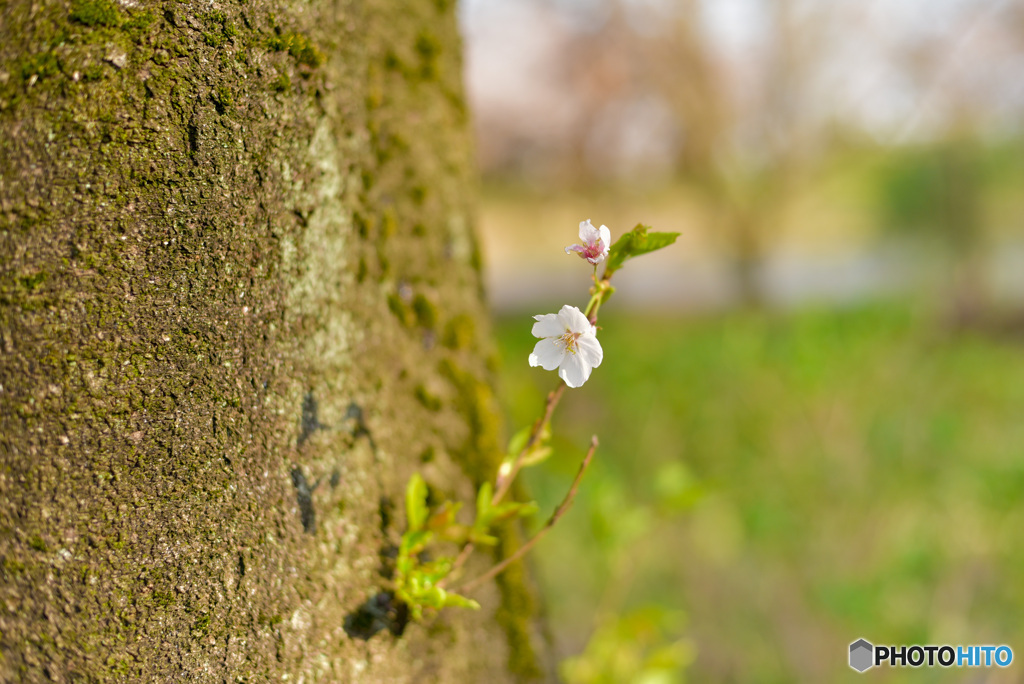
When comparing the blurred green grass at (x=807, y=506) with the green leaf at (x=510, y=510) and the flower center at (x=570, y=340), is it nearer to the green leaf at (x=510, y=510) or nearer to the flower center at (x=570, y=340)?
the green leaf at (x=510, y=510)

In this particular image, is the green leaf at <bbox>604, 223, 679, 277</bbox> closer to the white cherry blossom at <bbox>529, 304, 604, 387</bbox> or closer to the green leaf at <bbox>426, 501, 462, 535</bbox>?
the white cherry blossom at <bbox>529, 304, 604, 387</bbox>

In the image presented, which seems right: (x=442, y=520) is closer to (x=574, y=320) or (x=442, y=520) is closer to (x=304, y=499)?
(x=304, y=499)

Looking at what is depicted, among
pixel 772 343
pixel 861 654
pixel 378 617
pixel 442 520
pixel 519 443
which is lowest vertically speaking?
pixel 861 654

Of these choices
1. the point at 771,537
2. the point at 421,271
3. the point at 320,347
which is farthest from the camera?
the point at 771,537

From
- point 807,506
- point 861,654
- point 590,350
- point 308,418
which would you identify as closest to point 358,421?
point 308,418

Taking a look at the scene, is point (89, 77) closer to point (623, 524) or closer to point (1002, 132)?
point (623, 524)

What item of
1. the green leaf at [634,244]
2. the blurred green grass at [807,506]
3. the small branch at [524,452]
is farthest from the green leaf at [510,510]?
the blurred green grass at [807,506]

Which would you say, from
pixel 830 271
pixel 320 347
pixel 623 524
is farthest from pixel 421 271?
pixel 830 271
